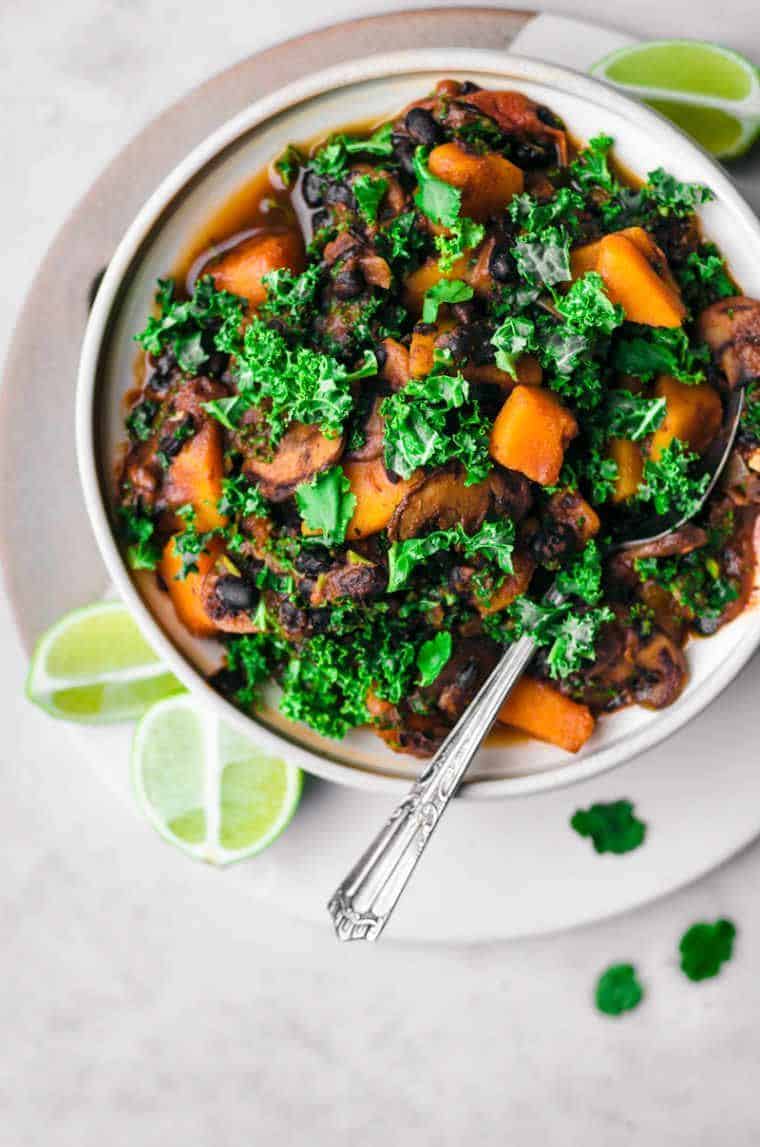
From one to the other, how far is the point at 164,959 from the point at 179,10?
137 inches

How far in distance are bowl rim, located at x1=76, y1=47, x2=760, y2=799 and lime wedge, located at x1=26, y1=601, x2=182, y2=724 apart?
50 cm

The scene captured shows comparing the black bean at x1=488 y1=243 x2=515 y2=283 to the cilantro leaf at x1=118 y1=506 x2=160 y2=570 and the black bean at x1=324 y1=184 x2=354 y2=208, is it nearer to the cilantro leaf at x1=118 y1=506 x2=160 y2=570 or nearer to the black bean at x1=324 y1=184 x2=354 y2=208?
the black bean at x1=324 y1=184 x2=354 y2=208

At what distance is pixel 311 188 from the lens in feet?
10.1

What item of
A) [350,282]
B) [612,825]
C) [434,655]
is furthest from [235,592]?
[612,825]

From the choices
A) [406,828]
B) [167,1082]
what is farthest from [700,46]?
[167,1082]

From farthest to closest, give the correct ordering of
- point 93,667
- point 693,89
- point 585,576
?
point 93,667, point 693,89, point 585,576

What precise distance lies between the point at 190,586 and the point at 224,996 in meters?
1.82

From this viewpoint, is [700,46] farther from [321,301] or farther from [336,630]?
[336,630]

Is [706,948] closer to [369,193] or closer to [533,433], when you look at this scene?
[533,433]

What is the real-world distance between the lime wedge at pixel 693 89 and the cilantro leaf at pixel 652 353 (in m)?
0.93

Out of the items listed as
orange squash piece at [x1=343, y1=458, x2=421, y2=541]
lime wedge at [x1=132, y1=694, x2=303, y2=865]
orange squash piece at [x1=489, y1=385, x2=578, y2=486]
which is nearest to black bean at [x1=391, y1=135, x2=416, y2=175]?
orange squash piece at [x1=489, y1=385, x2=578, y2=486]

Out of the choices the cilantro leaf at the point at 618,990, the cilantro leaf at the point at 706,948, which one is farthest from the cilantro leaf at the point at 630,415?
the cilantro leaf at the point at 618,990

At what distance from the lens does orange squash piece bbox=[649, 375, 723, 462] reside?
9.29 ft

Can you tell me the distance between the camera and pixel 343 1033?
13.2 feet
